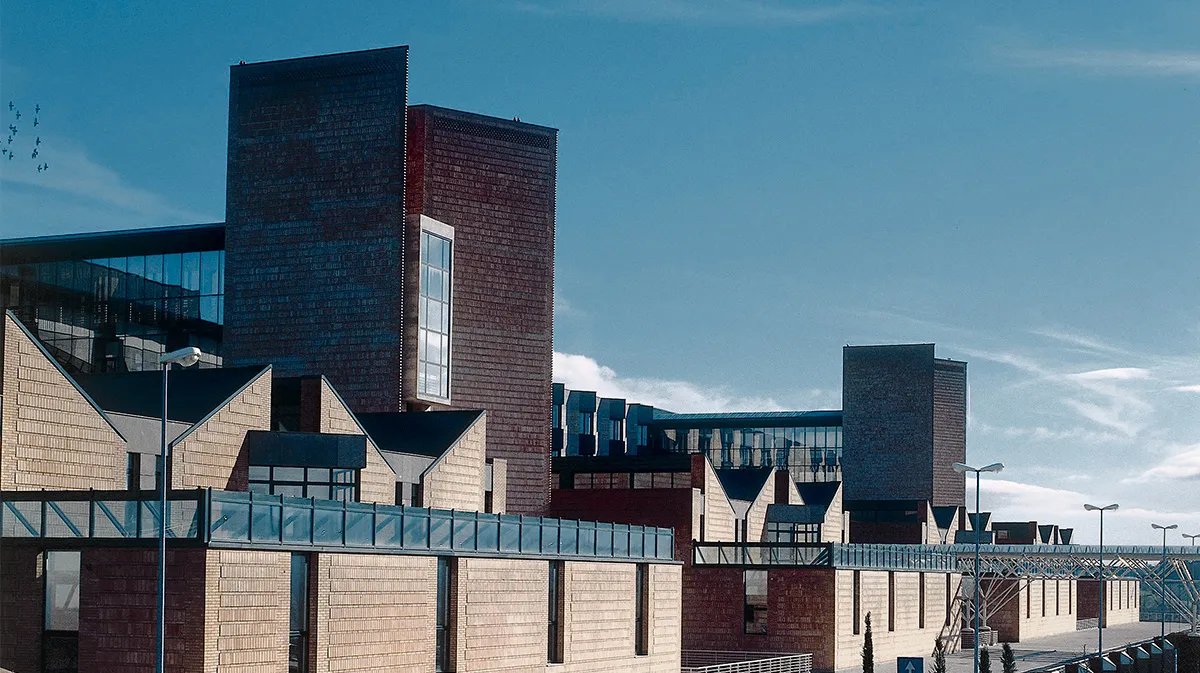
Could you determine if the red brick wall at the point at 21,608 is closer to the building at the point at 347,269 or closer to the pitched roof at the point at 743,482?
the building at the point at 347,269

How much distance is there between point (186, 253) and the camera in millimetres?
65438

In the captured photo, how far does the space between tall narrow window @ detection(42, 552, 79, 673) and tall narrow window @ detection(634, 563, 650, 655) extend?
78.4ft

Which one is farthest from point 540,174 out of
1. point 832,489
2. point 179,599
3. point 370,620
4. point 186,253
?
point 179,599

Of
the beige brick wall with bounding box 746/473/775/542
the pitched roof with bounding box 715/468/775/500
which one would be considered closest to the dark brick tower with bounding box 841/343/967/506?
the beige brick wall with bounding box 746/473/775/542

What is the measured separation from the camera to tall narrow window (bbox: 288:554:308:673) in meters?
33.9

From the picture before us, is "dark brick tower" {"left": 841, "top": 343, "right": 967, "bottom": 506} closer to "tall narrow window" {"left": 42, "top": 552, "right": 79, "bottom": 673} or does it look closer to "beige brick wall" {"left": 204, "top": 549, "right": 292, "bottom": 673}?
"beige brick wall" {"left": 204, "top": 549, "right": 292, "bottom": 673}

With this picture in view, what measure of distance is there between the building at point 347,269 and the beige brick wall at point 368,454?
11454 millimetres

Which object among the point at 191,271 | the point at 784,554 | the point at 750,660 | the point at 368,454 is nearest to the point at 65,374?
the point at 368,454

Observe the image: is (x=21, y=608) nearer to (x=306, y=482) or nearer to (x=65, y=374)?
(x=65, y=374)

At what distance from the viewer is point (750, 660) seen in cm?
6344

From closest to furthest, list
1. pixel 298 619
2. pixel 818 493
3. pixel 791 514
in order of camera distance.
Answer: pixel 298 619
pixel 791 514
pixel 818 493

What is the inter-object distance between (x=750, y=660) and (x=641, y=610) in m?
12.3

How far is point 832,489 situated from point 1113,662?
60.0 feet

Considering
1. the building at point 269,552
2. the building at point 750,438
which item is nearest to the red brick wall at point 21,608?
the building at point 269,552
